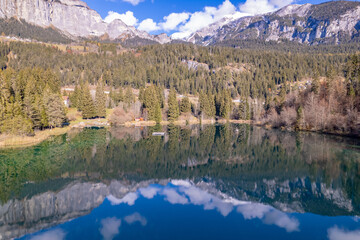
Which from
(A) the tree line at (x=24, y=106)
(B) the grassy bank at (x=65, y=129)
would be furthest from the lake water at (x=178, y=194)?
(A) the tree line at (x=24, y=106)

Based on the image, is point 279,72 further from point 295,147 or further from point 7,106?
point 7,106

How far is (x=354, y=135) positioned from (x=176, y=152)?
38694 mm

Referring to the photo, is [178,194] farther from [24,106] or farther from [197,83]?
[197,83]

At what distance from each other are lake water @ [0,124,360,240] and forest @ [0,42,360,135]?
63.2 ft

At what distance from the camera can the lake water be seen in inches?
607

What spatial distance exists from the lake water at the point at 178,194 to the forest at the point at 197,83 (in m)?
19.3

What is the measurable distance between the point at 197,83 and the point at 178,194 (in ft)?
421

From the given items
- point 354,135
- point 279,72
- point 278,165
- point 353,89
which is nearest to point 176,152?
point 278,165

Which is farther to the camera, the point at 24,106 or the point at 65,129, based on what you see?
the point at 65,129

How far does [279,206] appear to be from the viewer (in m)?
19.4

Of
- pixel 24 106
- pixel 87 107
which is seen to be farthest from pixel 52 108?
Answer: pixel 87 107

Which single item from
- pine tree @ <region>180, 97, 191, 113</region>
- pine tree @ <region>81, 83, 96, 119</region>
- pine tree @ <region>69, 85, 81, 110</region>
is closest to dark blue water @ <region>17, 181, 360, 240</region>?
pine tree @ <region>81, 83, 96, 119</region>

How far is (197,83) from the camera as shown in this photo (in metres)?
147

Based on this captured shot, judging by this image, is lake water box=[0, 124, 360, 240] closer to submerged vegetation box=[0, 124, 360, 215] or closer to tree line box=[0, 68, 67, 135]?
submerged vegetation box=[0, 124, 360, 215]
